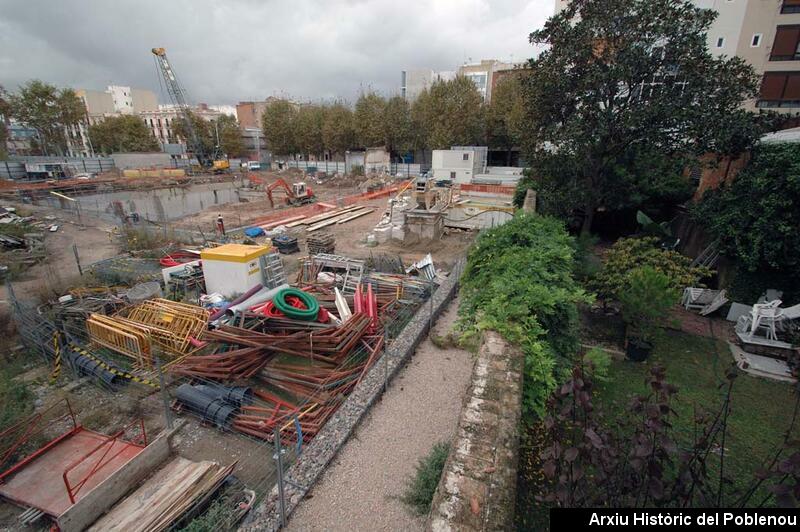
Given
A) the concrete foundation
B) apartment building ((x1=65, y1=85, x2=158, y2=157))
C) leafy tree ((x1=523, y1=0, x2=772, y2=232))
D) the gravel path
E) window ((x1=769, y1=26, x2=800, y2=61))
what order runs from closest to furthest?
the gravel path
leafy tree ((x1=523, y1=0, x2=772, y2=232))
the concrete foundation
window ((x1=769, y1=26, x2=800, y2=61))
apartment building ((x1=65, y1=85, x2=158, y2=157))

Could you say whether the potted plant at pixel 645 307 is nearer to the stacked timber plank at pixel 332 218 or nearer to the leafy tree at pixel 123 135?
the stacked timber plank at pixel 332 218

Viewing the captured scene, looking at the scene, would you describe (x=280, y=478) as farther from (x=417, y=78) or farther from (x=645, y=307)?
(x=417, y=78)

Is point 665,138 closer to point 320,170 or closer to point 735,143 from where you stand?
point 735,143

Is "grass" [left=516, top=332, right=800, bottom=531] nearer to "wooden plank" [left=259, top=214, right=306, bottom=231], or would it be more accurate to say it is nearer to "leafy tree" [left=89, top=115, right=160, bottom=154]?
"wooden plank" [left=259, top=214, right=306, bottom=231]

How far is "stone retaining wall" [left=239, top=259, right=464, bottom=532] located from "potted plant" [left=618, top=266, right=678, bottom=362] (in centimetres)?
456

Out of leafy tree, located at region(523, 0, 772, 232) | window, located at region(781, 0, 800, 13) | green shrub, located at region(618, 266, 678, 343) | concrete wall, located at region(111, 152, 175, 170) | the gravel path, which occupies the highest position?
window, located at region(781, 0, 800, 13)

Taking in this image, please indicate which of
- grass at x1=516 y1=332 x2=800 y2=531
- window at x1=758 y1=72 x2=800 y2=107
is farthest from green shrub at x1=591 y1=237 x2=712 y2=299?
window at x1=758 y1=72 x2=800 y2=107

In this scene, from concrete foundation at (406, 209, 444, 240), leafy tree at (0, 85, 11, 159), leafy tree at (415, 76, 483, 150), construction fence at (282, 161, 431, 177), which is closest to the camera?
concrete foundation at (406, 209, 444, 240)

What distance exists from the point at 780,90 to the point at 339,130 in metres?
47.7

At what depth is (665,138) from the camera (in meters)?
11.3

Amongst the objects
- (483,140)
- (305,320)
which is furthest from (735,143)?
(483,140)

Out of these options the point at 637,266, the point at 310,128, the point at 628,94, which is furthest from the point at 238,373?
the point at 310,128

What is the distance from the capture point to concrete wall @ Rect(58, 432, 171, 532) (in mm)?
4812

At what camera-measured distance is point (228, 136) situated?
66.6 meters
